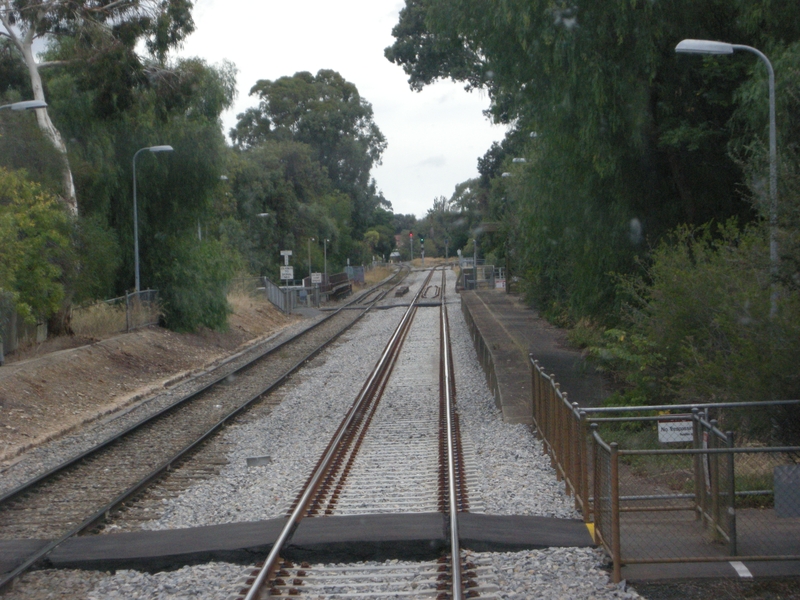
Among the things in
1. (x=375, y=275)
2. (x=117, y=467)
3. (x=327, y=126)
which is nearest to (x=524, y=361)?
(x=117, y=467)

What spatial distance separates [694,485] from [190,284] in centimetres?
2484

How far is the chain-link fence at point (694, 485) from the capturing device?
21.7 feet

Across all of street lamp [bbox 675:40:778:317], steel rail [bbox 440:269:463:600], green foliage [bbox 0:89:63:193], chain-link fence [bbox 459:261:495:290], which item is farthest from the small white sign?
chain-link fence [bbox 459:261:495:290]

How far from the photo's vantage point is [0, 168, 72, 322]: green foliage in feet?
57.8

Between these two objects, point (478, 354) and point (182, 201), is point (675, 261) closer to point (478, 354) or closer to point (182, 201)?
point (478, 354)

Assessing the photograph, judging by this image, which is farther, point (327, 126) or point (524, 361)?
point (327, 126)

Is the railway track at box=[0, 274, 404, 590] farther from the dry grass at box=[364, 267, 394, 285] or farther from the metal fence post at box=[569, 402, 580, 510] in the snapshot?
the dry grass at box=[364, 267, 394, 285]

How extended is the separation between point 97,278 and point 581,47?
606 inches

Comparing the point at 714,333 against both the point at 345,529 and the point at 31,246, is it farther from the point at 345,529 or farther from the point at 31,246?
the point at 31,246

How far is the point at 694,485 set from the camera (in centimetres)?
807

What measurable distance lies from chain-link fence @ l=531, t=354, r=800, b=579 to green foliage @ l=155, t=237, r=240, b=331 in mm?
21840

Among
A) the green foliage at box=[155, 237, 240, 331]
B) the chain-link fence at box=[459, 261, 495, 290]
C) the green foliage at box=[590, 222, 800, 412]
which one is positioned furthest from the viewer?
the chain-link fence at box=[459, 261, 495, 290]

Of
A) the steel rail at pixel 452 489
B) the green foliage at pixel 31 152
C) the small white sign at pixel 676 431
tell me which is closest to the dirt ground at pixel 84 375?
the green foliage at pixel 31 152

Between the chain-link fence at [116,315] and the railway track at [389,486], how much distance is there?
31.4 feet
